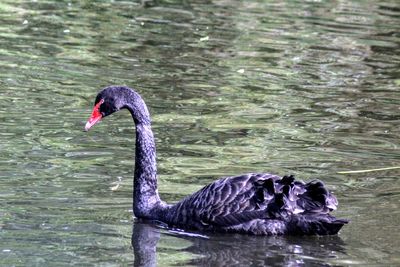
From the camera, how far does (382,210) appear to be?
26.1 feet

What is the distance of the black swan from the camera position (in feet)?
24.2

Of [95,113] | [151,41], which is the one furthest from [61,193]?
[151,41]

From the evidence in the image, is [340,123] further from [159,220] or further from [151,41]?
[151,41]

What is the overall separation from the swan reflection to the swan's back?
79 mm

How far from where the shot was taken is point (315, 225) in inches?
291

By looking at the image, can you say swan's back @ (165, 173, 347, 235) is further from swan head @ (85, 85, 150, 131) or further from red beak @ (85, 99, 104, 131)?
red beak @ (85, 99, 104, 131)

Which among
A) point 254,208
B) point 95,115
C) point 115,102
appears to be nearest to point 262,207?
point 254,208

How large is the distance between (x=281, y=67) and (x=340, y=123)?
3.15 m

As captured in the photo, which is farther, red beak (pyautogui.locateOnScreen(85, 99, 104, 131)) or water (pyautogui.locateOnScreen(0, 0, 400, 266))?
red beak (pyautogui.locateOnScreen(85, 99, 104, 131))

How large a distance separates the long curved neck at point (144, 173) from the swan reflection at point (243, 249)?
0.18m

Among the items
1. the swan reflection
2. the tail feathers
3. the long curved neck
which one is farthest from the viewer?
Result: the long curved neck

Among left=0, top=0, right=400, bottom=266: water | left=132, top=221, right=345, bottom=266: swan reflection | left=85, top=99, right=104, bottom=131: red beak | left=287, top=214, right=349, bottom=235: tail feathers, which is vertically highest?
left=85, top=99, right=104, bottom=131: red beak

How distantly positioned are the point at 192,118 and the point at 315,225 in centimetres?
376

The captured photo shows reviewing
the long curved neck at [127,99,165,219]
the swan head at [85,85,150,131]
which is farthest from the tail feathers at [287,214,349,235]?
the swan head at [85,85,150,131]
